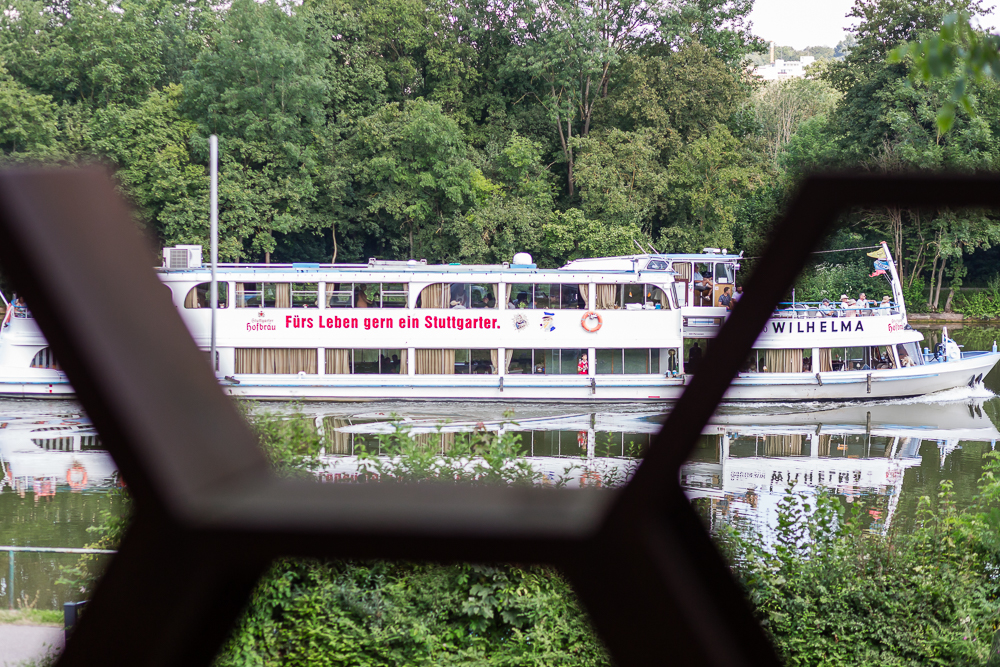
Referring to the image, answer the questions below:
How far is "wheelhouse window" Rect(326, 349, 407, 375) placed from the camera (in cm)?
1599

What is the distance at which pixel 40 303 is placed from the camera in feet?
1.41

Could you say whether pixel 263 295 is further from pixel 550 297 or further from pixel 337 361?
pixel 550 297

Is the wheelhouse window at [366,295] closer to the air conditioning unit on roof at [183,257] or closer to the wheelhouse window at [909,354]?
the air conditioning unit on roof at [183,257]

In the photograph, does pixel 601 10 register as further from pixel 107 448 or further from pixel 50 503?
pixel 107 448

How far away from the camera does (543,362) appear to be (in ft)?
53.7

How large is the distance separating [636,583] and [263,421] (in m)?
5.90

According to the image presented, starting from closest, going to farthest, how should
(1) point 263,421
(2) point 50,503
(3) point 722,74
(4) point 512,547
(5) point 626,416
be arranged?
(4) point 512,547, (1) point 263,421, (2) point 50,503, (5) point 626,416, (3) point 722,74

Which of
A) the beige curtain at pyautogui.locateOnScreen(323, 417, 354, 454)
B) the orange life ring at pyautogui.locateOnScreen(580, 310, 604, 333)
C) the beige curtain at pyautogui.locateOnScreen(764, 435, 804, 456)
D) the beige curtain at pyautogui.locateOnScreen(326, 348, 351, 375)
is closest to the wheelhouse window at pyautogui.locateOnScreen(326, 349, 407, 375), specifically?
the beige curtain at pyautogui.locateOnScreen(326, 348, 351, 375)

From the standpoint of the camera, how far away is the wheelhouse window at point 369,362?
15992mm

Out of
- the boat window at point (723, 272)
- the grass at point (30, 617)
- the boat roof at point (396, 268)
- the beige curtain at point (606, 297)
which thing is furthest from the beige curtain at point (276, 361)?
the grass at point (30, 617)

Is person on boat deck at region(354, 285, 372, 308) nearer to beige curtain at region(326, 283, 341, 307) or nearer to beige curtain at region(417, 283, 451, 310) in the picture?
beige curtain at region(326, 283, 341, 307)

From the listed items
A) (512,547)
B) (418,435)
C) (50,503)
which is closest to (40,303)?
(512,547)

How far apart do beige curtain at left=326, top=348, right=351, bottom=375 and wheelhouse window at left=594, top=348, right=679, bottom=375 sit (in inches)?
179

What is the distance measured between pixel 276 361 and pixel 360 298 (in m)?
1.91
